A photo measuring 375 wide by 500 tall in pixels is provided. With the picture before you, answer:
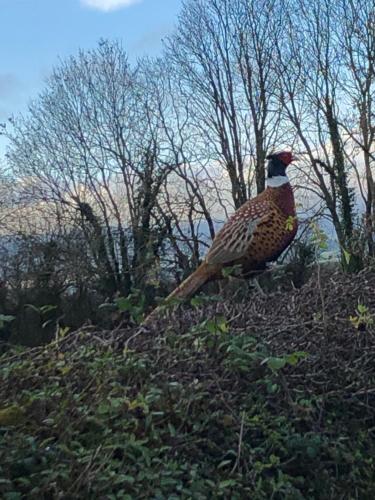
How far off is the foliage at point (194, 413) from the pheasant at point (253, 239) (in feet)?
7.03

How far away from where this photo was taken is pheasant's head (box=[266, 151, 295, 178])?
6.39m

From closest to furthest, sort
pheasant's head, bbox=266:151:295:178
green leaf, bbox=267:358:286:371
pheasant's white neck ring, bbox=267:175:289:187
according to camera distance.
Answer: green leaf, bbox=267:358:286:371
pheasant's white neck ring, bbox=267:175:289:187
pheasant's head, bbox=266:151:295:178

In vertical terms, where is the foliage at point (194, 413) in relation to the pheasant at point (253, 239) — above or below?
below

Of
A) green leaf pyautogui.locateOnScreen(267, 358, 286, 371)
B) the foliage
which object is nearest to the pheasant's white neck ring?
the foliage

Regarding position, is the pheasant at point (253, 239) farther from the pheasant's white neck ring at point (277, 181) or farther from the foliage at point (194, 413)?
the foliage at point (194, 413)

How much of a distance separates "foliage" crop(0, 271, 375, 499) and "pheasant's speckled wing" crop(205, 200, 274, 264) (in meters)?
2.22

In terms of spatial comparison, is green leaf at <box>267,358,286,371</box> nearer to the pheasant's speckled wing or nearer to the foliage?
the foliage

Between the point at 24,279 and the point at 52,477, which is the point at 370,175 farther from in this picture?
the point at 52,477

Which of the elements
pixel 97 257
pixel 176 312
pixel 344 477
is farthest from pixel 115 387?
pixel 97 257

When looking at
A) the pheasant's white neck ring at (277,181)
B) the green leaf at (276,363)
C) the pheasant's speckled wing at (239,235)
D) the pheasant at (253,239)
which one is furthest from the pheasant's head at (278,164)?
the green leaf at (276,363)

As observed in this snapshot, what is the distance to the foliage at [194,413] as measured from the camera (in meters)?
2.27

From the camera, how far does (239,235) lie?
604cm

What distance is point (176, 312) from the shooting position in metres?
4.02

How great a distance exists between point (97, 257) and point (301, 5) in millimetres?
11881
